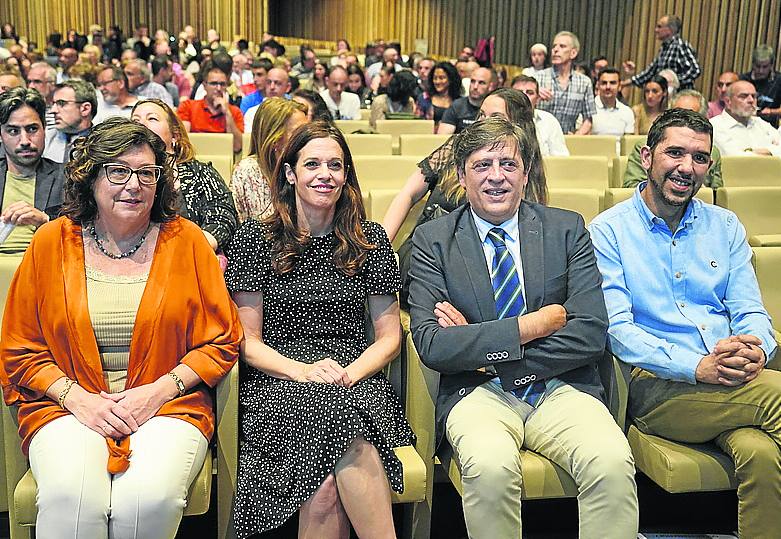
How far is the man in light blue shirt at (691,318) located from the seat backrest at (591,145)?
290cm

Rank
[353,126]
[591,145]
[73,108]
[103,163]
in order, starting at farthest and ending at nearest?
1. [353,126]
2. [591,145]
3. [73,108]
4. [103,163]

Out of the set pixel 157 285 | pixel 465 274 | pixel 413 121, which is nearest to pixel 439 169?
pixel 465 274

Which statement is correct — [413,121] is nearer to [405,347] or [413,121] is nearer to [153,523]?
[405,347]

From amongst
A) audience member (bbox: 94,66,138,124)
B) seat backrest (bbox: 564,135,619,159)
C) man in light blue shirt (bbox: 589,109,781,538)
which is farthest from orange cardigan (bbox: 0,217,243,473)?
audience member (bbox: 94,66,138,124)

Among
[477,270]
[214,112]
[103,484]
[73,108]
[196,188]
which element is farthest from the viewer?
[214,112]

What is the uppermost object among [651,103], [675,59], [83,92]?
[675,59]

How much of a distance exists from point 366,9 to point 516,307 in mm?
17978

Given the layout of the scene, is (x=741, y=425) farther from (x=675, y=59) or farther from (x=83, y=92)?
(x=675, y=59)

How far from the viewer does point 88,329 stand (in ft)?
7.94

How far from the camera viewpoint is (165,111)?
3520 millimetres

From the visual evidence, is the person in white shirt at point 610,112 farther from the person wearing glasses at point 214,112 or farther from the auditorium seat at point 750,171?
the person wearing glasses at point 214,112

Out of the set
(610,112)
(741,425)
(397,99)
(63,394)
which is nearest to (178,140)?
(63,394)

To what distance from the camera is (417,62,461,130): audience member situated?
7289 mm

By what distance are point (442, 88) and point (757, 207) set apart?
12.2ft
